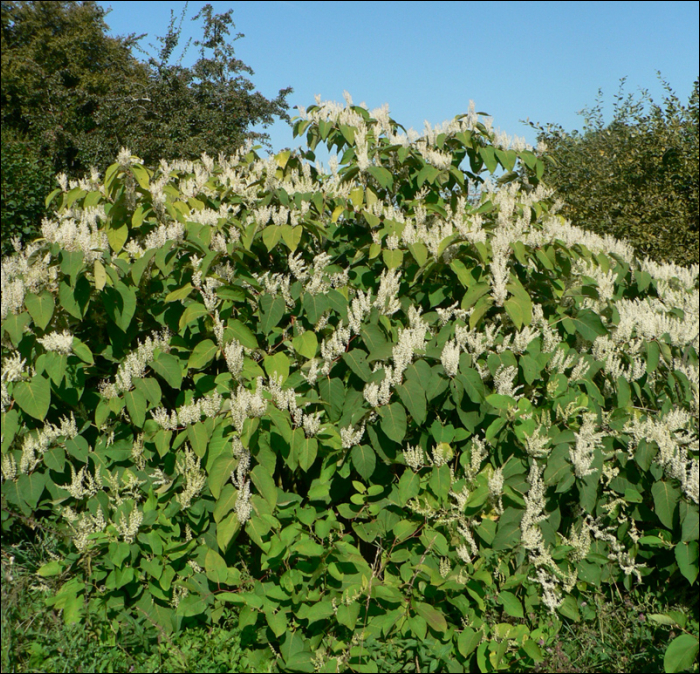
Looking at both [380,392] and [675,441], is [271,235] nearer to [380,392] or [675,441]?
[380,392]

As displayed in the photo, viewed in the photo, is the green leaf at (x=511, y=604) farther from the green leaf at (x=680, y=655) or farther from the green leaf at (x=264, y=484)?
the green leaf at (x=264, y=484)

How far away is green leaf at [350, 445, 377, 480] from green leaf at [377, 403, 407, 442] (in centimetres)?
19

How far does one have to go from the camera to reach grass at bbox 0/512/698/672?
2840 mm

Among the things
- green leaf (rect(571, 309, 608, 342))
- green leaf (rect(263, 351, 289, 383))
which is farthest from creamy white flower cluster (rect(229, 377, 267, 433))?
green leaf (rect(571, 309, 608, 342))

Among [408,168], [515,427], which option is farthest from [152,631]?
[408,168]

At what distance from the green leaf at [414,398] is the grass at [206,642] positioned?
3.46 feet

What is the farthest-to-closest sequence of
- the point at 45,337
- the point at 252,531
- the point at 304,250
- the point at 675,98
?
the point at 675,98, the point at 304,250, the point at 45,337, the point at 252,531

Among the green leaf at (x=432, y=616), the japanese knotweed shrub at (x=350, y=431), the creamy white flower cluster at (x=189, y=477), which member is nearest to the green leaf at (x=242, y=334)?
the japanese knotweed shrub at (x=350, y=431)

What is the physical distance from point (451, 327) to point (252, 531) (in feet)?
4.60

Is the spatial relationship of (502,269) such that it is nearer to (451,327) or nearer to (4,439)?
(451,327)

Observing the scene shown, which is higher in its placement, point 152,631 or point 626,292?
point 626,292

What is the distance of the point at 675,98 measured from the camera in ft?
30.1

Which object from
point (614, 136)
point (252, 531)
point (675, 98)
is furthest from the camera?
point (614, 136)

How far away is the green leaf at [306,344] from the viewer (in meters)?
3.17
